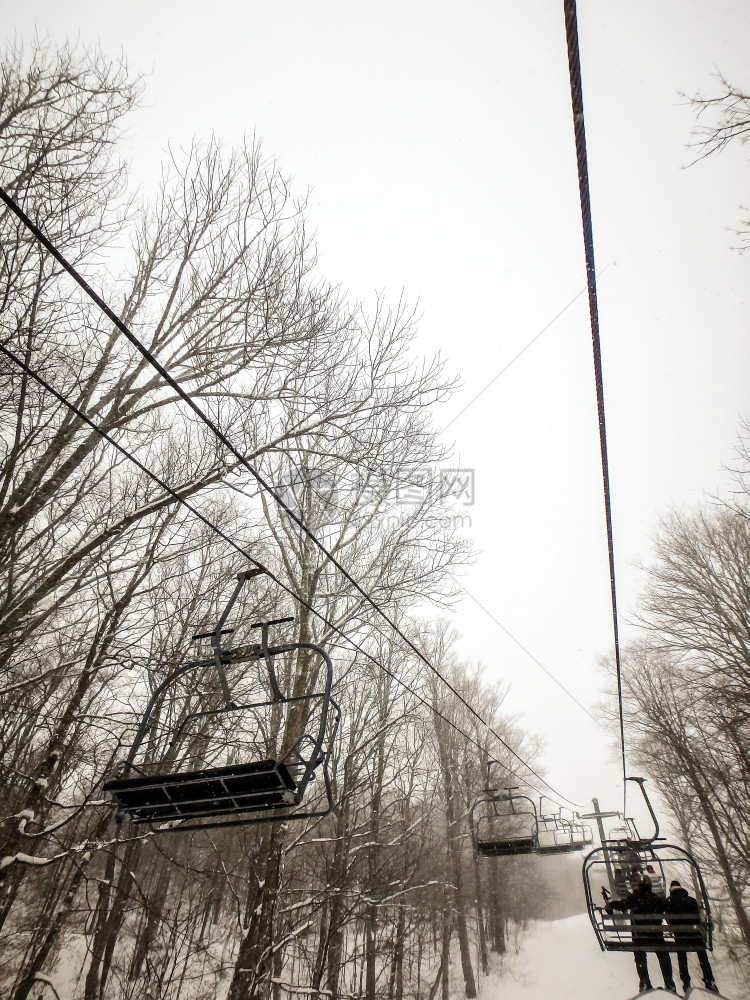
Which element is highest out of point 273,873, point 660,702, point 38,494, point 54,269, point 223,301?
point 660,702

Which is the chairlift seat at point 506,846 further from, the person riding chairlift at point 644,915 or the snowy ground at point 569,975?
the snowy ground at point 569,975

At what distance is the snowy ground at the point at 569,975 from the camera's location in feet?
59.8

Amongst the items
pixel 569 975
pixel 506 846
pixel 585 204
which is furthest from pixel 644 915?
pixel 569 975

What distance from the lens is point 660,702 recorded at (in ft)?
60.0

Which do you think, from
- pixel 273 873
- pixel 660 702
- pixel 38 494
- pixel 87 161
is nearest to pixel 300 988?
pixel 273 873

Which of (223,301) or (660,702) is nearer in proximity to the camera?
(223,301)

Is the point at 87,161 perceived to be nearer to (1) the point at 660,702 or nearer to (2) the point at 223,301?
(2) the point at 223,301

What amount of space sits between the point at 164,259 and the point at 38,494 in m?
3.86

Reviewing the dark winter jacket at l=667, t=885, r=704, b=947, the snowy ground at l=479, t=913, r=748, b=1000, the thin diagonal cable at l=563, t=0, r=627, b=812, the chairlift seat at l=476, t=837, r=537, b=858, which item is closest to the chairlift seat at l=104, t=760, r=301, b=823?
the thin diagonal cable at l=563, t=0, r=627, b=812

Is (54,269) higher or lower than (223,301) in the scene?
lower

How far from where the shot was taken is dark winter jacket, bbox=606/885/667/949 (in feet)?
23.5

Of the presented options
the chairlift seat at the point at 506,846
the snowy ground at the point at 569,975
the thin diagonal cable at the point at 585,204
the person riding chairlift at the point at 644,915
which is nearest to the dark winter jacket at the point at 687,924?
the person riding chairlift at the point at 644,915

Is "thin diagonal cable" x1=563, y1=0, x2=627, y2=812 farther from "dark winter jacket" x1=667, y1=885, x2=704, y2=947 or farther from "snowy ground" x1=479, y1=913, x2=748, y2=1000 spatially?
"snowy ground" x1=479, y1=913, x2=748, y2=1000

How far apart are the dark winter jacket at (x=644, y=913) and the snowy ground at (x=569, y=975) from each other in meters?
13.0
